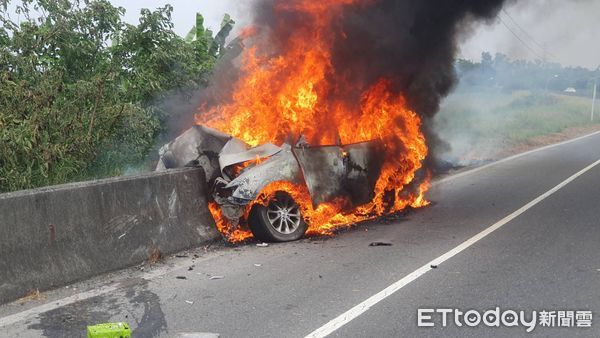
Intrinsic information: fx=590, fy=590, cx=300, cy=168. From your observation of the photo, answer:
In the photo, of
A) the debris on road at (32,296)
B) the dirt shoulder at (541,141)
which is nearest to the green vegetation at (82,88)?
the debris on road at (32,296)

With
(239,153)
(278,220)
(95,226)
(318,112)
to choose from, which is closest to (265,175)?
(239,153)

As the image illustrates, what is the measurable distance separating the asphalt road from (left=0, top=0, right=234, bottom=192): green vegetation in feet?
8.95

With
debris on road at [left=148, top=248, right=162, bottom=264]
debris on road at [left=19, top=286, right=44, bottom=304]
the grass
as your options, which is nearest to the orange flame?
debris on road at [left=148, top=248, right=162, bottom=264]

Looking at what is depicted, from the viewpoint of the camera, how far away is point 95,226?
632 centimetres

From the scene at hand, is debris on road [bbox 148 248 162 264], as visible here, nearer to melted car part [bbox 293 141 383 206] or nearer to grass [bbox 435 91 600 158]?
melted car part [bbox 293 141 383 206]

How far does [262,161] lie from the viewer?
7859mm

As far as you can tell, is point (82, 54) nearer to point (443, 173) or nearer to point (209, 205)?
point (209, 205)

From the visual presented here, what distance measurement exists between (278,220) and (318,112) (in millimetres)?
2086

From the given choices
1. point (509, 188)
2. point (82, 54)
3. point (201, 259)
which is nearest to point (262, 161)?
point (201, 259)

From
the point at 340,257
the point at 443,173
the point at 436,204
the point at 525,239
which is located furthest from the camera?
the point at 443,173

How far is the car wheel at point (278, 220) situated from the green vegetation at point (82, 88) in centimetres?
291

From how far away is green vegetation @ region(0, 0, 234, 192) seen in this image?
818 cm

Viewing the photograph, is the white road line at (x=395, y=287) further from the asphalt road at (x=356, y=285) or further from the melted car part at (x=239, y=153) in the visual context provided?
the melted car part at (x=239, y=153)

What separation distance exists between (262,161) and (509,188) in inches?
257
